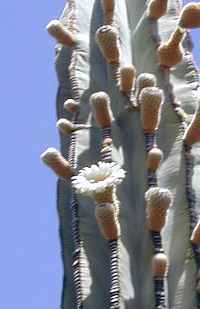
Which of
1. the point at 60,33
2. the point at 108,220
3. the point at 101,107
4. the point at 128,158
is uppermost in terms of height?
the point at 60,33

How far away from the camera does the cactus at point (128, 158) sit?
302cm

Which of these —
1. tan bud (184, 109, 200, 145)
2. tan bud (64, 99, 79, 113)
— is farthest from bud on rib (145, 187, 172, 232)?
tan bud (64, 99, 79, 113)

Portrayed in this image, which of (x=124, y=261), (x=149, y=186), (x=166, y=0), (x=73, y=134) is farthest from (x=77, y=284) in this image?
(x=166, y=0)

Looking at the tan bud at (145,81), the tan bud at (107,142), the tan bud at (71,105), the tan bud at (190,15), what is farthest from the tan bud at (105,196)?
the tan bud at (190,15)

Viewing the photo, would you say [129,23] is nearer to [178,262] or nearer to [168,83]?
[168,83]

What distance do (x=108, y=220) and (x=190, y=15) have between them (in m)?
0.84

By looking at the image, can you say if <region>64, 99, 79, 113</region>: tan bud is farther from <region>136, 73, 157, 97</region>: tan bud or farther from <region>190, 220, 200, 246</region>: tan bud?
<region>190, 220, 200, 246</region>: tan bud

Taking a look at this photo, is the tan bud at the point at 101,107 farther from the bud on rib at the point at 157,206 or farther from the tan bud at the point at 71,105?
the bud on rib at the point at 157,206

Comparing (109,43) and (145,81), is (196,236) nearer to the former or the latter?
(145,81)

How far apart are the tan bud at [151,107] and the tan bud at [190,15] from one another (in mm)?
365

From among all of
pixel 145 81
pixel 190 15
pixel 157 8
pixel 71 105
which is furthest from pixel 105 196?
pixel 157 8

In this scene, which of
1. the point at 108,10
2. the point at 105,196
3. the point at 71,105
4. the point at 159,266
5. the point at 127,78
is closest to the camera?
the point at 159,266

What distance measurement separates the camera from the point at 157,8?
3703 millimetres

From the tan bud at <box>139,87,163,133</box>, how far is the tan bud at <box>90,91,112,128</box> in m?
0.11
